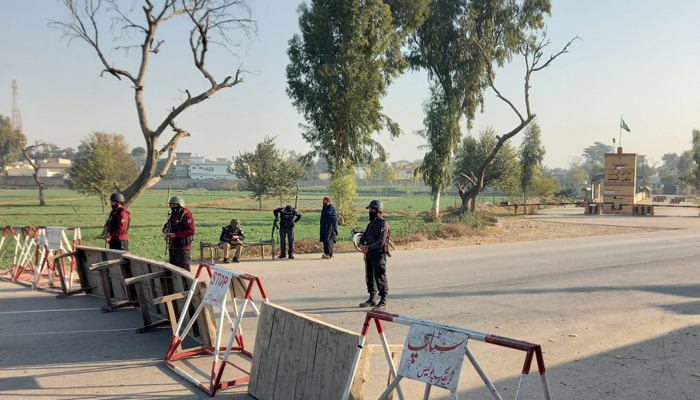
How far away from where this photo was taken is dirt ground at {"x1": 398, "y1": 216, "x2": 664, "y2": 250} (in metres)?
20.6

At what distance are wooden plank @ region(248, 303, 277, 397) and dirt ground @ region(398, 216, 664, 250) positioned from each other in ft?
45.9

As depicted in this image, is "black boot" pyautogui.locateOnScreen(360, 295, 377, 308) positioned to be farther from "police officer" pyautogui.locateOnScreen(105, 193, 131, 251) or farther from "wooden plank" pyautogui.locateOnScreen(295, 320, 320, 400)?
"police officer" pyautogui.locateOnScreen(105, 193, 131, 251)

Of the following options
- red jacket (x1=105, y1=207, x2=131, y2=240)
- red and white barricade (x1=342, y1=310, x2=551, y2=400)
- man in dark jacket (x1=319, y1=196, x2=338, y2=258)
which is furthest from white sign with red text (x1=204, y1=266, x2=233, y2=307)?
man in dark jacket (x1=319, y1=196, x2=338, y2=258)

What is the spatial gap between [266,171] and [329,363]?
36950mm

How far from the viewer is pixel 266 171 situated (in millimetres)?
40656

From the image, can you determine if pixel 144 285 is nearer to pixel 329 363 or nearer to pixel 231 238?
pixel 329 363

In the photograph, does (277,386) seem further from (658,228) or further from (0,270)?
(658,228)

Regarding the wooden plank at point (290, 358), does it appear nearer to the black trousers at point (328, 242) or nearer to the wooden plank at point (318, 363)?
the wooden plank at point (318, 363)

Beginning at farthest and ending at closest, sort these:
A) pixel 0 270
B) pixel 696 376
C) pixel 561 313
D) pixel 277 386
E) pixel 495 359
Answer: pixel 0 270
pixel 561 313
pixel 495 359
pixel 696 376
pixel 277 386

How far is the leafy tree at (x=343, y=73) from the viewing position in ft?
98.8

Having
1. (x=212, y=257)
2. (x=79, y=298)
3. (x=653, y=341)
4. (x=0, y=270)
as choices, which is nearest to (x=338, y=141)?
(x=212, y=257)

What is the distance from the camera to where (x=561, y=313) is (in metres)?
8.79

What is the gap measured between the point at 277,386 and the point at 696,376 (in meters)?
4.78

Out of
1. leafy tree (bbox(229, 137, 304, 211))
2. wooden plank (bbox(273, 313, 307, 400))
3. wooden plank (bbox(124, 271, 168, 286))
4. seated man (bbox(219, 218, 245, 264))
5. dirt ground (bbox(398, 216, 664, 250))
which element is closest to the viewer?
wooden plank (bbox(273, 313, 307, 400))
